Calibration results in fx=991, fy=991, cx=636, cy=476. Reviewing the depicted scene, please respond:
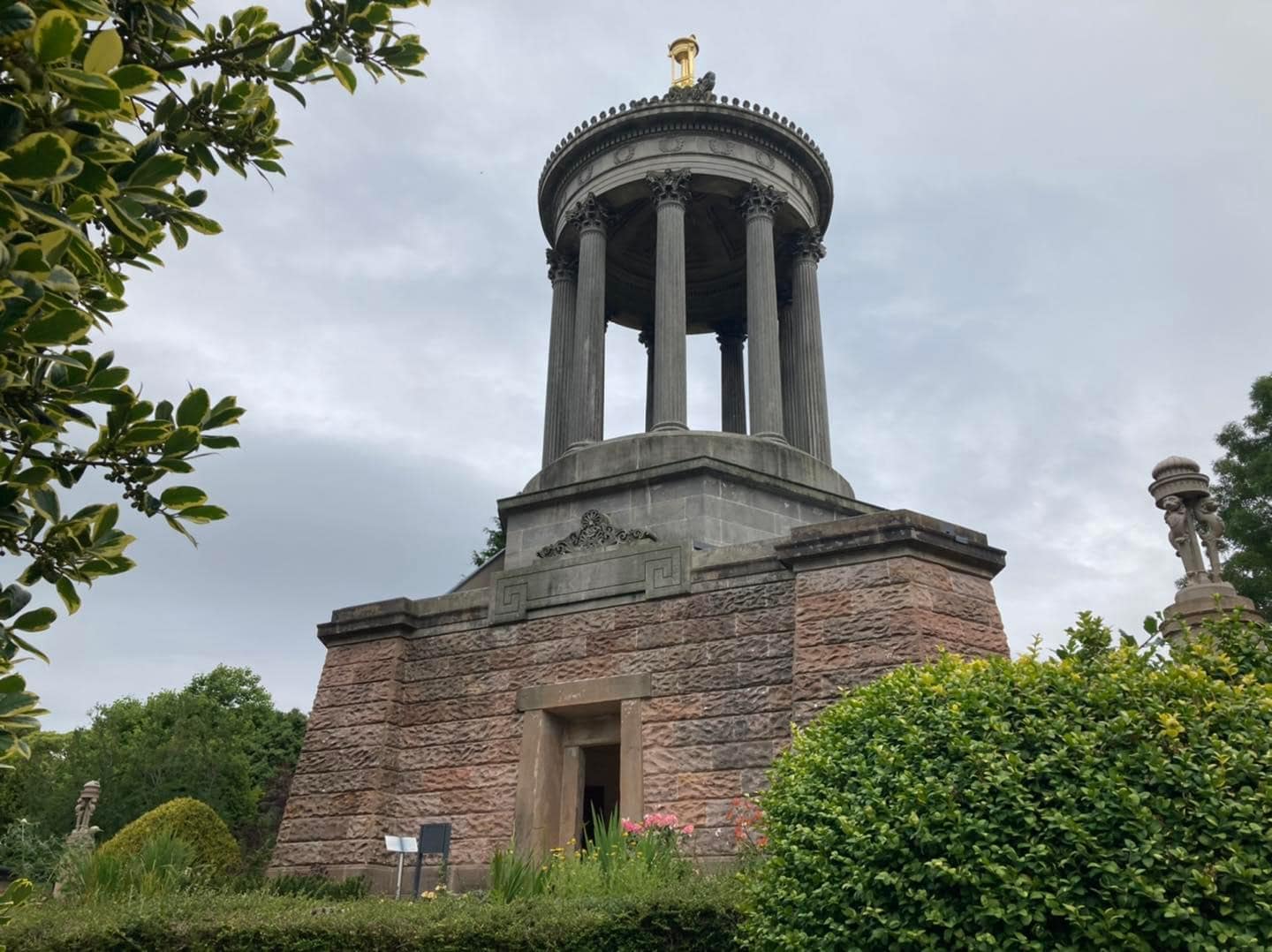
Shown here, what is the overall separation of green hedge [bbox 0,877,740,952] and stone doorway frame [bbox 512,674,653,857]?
137 inches

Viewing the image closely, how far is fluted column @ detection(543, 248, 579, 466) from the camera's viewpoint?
1806 centimetres

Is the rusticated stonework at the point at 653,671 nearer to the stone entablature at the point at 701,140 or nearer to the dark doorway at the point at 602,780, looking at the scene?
the dark doorway at the point at 602,780

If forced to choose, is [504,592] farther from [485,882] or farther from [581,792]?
[485,882]

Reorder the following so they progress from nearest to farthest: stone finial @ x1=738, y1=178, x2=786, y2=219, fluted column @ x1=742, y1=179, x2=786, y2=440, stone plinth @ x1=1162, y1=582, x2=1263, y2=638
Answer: stone plinth @ x1=1162, y1=582, x2=1263, y2=638, fluted column @ x1=742, y1=179, x2=786, y2=440, stone finial @ x1=738, y1=178, x2=786, y2=219

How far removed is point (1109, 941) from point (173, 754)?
36.5 m

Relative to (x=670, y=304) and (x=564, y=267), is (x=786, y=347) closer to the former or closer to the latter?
(x=670, y=304)

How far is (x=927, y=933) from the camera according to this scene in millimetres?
4883

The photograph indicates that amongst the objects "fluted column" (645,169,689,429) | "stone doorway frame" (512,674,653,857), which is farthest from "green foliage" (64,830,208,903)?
"fluted column" (645,169,689,429)

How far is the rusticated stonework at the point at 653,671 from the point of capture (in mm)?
10320

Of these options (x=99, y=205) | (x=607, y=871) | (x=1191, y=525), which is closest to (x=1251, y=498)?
(x=1191, y=525)

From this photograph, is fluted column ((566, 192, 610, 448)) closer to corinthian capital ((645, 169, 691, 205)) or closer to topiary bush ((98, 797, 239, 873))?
corinthian capital ((645, 169, 691, 205))

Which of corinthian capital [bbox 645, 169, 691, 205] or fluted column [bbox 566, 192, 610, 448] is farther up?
corinthian capital [bbox 645, 169, 691, 205]

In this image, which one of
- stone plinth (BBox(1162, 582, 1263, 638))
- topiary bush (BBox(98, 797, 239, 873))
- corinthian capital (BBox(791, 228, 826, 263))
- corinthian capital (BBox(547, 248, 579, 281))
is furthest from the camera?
corinthian capital (BBox(547, 248, 579, 281))

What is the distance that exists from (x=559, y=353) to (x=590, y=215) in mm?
2629
